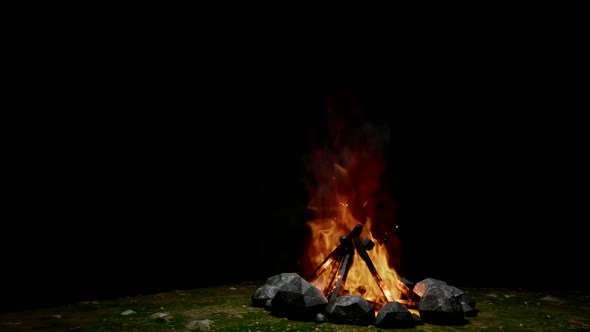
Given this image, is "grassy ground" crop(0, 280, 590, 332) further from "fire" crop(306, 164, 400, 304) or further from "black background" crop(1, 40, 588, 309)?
"fire" crop(306, 164, 400, 304)

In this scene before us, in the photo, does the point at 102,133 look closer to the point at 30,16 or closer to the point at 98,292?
the point at 30,16

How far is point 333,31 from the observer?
1151 cm

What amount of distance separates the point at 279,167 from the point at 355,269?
17.1 feet

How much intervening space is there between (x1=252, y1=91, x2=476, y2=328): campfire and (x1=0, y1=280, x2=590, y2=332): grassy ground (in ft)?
0.70

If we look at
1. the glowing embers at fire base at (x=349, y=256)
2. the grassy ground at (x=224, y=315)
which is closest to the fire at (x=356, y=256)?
the glowing embers at fire base at (x=349, y=256)

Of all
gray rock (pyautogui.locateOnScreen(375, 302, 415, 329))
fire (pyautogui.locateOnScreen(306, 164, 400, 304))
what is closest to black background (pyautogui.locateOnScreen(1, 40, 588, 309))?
fire (pyautogui.locateOnScreen(306, 164, 400, 304))

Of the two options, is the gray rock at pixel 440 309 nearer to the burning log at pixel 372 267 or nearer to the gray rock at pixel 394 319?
the gray rock at pixel 394 319

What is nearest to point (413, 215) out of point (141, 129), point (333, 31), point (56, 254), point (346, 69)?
point (346, 69)

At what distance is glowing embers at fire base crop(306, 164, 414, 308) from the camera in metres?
7.86

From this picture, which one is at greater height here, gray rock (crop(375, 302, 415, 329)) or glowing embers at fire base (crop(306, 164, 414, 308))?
glowing embers at fire base (crop(306, 164, 414, 308))

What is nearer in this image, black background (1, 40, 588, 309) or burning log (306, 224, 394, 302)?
burning log (306, 224, 394, 302)

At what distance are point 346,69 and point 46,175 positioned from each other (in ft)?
25.2

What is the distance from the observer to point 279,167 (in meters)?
12.8

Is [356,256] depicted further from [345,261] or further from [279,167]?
[279,167]
